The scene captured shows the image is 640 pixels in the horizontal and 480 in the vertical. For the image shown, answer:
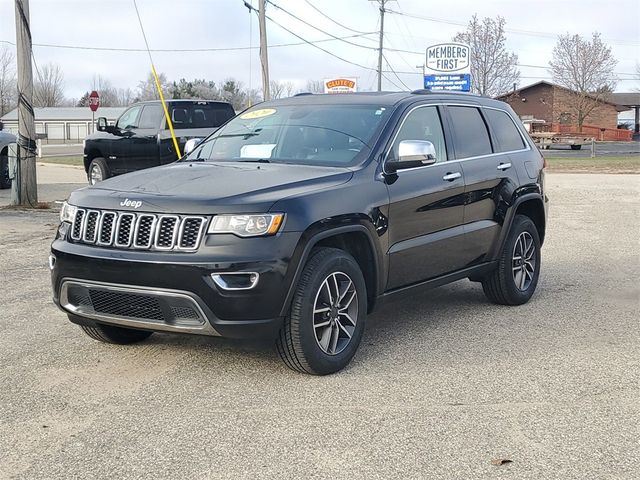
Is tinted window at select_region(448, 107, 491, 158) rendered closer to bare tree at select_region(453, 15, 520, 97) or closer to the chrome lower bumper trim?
the chrome lower bumper trim

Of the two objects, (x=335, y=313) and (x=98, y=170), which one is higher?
(x=98, y=170)

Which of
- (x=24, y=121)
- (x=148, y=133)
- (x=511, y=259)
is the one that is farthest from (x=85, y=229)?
(x=148, y=133)

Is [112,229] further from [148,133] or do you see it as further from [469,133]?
[148,133]

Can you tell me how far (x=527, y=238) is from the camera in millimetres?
7293

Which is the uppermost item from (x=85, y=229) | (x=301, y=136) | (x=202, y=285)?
(x=301, y=136)

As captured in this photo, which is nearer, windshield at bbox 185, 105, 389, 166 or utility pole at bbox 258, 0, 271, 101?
windshield at bbox 185, 105, 389, 166

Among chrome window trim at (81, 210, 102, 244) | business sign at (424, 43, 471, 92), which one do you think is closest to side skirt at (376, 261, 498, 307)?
chrome window trim at (81, 210, 102, 244)

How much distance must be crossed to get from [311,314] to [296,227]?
536mm

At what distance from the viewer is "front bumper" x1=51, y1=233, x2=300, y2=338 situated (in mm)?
4531

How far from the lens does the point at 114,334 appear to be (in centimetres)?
561

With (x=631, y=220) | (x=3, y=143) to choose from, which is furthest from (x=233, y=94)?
(x=631, y=220)

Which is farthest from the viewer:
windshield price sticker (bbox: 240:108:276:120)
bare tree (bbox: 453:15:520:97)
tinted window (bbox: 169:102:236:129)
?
bare tree (bbox: 453:15:520:97)

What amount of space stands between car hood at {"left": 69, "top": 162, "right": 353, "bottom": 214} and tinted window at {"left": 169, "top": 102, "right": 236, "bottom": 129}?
10.5 m

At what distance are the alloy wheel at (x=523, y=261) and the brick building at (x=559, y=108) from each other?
61.0 m
